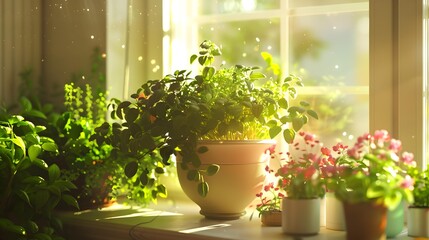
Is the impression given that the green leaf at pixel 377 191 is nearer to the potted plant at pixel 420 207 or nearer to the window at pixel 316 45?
the potted plant at pixel 420 207

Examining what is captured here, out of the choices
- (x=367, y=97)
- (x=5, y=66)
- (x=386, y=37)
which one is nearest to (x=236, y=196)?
(x=367, y=97)

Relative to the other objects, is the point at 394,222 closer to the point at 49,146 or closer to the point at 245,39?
the point at 245,39

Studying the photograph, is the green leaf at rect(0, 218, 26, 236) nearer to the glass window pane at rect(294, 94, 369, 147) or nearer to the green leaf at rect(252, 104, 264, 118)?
the green leaf at rect(252, 104, 264, 118)

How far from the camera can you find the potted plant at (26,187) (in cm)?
191

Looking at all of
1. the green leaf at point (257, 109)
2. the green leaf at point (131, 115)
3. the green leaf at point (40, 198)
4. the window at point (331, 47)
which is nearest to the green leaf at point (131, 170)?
the green leaf at point (131, 115)

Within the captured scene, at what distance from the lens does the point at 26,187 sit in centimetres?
194

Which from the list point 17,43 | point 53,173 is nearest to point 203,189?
point 53,173

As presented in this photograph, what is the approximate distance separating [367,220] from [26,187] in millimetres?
1037

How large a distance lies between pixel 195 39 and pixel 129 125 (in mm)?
574

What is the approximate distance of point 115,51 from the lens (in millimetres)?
2330

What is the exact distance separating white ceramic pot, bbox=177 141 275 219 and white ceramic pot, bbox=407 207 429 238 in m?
0.47

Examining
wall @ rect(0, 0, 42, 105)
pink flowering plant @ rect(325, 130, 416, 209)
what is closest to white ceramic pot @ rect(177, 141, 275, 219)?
pink flowering plant @ rect(325, 130, 416, 209)

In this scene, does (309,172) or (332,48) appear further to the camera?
(332,48)

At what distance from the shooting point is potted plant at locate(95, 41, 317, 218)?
1.85 m
